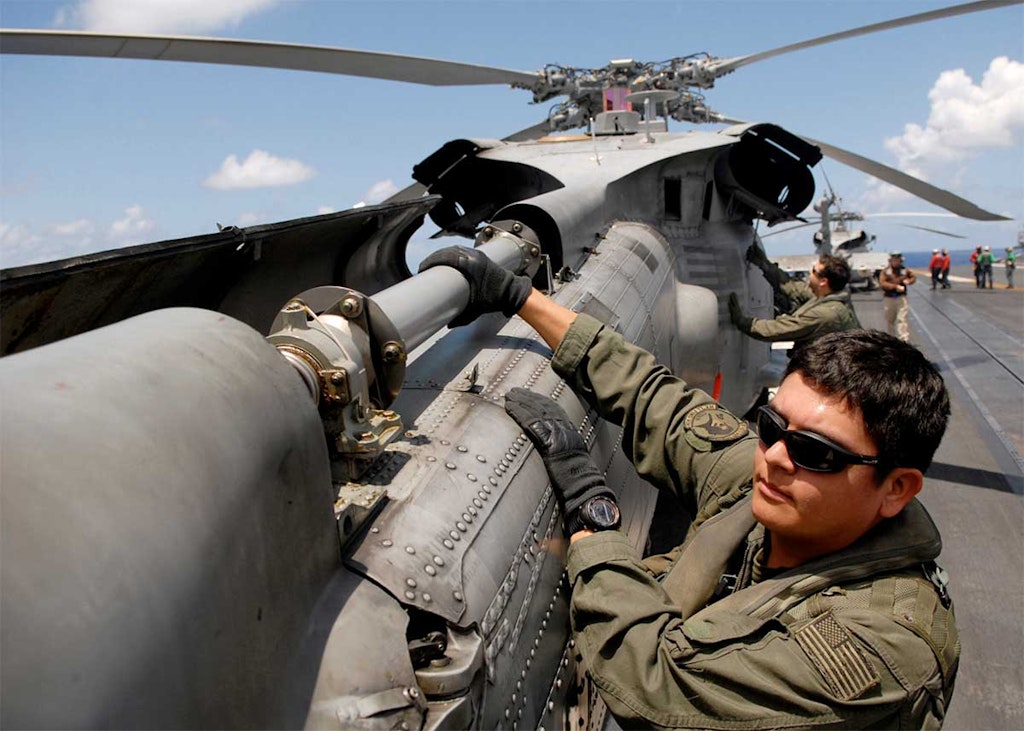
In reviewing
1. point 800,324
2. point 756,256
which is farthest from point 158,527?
point 756,256

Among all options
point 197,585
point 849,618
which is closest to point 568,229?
point 849,618

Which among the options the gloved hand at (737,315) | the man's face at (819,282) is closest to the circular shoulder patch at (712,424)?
the gloved hand at (737,315)

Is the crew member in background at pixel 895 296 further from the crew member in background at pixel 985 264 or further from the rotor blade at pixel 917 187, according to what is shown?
the crew member in background at pixel 985 264

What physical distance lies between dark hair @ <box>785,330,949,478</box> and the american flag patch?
45 centimetres

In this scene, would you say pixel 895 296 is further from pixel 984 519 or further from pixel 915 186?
pixel 984 519

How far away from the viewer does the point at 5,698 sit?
108cm

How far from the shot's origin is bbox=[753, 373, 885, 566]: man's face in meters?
2.06

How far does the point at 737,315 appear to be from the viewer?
7.22 meters

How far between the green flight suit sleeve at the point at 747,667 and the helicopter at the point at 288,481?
1.23 feet

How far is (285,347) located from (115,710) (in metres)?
1.29

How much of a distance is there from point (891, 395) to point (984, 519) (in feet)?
18.9

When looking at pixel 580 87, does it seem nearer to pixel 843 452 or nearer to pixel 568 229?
pixel 568 229

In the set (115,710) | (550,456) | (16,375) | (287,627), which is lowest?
(550,456)

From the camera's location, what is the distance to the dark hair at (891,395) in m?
2.05
